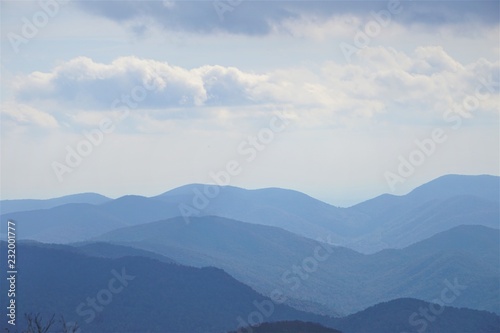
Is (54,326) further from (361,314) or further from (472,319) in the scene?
(472,319)

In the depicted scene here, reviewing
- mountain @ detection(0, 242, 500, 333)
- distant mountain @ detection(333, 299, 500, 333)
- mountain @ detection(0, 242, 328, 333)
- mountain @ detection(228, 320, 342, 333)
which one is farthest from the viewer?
mountain @ detection(0, 242, 328, 333)

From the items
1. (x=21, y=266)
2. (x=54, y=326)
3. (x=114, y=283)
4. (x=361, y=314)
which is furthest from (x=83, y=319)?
(x=361, y=314)

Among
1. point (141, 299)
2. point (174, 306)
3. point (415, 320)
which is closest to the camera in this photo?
point (415, 320)

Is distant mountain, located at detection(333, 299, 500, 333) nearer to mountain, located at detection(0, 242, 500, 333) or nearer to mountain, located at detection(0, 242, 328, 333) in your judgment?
mountain, located at detection(0, 242, 500, 333)

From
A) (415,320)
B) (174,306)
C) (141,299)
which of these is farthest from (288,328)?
(141,299)

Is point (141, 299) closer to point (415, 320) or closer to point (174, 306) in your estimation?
point (174, 306)

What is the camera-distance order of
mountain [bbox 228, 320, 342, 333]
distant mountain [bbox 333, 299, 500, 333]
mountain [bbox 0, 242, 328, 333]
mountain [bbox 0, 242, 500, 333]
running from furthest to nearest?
mountain [bbox 0, 242, 328, 333]
mountain [bbox 0, 242, 500, 333]
distant mountain [bbox 333, 299, 500, 333]
mountain [bbox 228, 320, 342, 333]

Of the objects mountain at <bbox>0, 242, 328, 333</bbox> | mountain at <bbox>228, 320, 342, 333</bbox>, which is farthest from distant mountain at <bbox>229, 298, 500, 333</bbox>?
mountain at <bbox>228, 320, 342, 333</bbox>

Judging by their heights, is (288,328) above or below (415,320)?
below

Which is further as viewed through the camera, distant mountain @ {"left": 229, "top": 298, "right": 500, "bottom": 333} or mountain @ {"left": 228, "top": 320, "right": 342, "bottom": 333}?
distant mountain @ {"left": 229, "top": 298, "right": 500, "bottom": 333}
